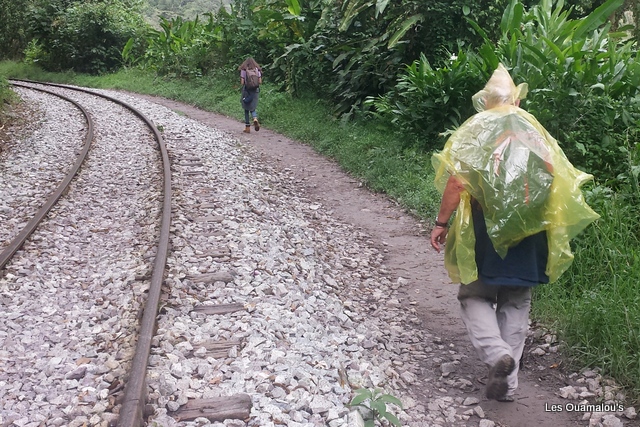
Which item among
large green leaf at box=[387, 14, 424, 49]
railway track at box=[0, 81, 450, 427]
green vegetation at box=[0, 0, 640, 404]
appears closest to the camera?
railway track at box=[0, 81, 450, 427]

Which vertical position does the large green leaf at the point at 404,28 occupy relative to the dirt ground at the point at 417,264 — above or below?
above

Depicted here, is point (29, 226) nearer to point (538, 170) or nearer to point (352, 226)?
point (352, 226)

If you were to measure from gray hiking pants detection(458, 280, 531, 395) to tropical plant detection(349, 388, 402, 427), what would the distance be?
0.67m

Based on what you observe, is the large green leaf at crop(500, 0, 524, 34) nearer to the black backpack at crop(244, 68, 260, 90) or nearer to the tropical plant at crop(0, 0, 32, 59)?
the black backpack at crop(244, 68, 260, 90)

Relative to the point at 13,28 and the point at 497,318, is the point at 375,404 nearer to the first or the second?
the point at 497,318

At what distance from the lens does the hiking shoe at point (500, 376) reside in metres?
3.47

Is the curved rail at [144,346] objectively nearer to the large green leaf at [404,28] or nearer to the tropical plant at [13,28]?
the large green leaf at [404,28]

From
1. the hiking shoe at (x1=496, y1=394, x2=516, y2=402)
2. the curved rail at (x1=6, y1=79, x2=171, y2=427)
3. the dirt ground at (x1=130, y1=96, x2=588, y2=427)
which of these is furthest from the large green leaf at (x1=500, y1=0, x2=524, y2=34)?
the hiking shoe at (x1=496, y1=394, x2=516, y2=402)

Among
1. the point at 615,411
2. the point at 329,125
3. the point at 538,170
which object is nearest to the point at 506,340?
the point at 615,411

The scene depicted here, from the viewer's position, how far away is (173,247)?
229 inches

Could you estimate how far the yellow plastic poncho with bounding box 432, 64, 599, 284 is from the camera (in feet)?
11.3

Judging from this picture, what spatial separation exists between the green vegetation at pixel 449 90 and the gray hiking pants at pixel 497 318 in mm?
659

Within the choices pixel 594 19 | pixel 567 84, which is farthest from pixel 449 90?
pixel 567 84

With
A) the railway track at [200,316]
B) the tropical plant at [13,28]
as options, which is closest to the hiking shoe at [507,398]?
the railway track at [200,316]
